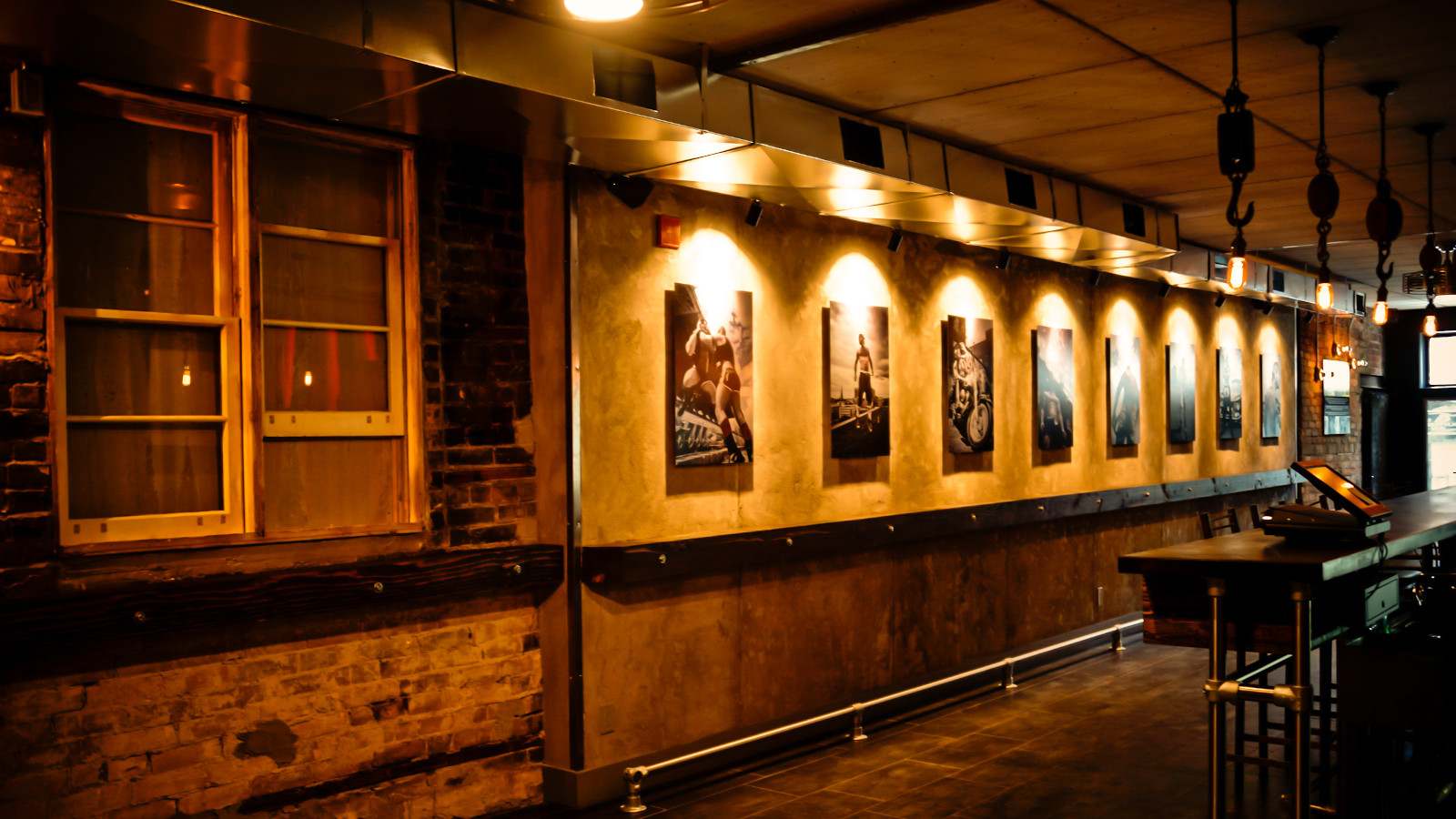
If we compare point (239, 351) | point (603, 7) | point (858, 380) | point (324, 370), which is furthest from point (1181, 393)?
point (603, 7)

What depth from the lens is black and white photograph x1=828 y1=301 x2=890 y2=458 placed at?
23.0ft

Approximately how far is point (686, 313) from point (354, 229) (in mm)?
1751

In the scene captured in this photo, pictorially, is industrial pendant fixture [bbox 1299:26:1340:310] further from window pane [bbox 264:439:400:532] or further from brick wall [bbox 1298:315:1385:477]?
brick wall [bbox 1298:315:1385:477]

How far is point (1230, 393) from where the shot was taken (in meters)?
12.1

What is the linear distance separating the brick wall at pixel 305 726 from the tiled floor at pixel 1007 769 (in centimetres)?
71

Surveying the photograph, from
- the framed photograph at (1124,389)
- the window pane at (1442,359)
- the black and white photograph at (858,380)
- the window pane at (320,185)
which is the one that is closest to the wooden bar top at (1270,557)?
the black and white photograph at (858,380)

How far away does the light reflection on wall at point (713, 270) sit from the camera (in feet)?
20.0

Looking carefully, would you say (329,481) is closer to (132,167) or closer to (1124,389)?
(132,167)

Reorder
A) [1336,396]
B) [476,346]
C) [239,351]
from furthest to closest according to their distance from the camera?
[1336,396], [476,346], [239,351]

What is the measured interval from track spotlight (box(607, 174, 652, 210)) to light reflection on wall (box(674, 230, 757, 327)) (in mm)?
420

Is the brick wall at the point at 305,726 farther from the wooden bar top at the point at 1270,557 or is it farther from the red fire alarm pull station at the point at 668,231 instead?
the wooden bar top at the point at 1270,557

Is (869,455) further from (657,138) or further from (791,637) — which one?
(657,138)

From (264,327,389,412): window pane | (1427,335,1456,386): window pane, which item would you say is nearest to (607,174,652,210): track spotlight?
(264,327,389,412): window pane

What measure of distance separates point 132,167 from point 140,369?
745mm
